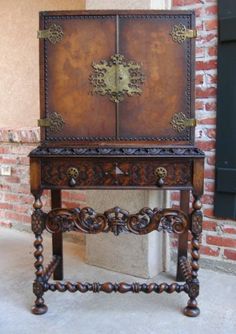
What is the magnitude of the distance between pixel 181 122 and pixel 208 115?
57cm

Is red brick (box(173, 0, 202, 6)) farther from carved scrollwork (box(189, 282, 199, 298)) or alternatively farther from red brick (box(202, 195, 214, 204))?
carved scrollwork (box(189, 282, 199, 298))

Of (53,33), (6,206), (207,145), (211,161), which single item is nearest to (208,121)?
(207,145)

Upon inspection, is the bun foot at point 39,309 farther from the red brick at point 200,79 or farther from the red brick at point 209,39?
the red brick at point 209,39

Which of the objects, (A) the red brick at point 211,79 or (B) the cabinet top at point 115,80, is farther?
(A) the red brick at point 211,79

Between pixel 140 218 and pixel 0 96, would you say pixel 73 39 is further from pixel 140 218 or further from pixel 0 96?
pixel 0 96

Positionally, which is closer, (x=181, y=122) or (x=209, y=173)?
(x=181, y=122)

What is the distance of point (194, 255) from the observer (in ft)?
6.87

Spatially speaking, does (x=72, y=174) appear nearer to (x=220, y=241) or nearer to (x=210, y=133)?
(x=210, y=133)

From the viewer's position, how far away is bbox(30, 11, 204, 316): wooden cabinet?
2055mm

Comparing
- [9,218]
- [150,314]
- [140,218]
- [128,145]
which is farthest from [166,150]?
[9,218]

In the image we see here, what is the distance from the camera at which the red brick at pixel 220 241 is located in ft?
8.50

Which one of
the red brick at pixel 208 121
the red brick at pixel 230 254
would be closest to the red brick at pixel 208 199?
the red brick at pixel 230 254

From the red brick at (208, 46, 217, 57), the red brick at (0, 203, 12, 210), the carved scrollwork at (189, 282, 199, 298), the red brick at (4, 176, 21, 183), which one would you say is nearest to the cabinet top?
the red brick at (208, 46, 217, 57)

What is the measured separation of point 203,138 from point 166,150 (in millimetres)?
648
